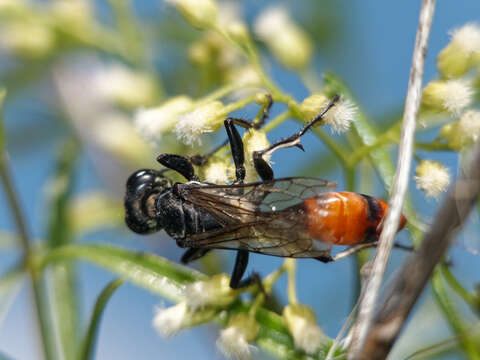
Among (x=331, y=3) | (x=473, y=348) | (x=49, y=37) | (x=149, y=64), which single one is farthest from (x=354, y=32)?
(x=473, y=348)

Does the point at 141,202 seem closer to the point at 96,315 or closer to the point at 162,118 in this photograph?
the point at 162,118

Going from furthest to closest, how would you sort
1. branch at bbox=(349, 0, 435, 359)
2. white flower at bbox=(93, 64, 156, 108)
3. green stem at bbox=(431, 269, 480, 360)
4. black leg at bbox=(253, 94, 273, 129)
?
white flower at bbox=(93, 64, 156, 108) → black leg at bbox=(253, 94, 273, 129) → green stem at bbox=(431, 269, 480, 360) → branch at bbox=(349, 0, 435, 359)

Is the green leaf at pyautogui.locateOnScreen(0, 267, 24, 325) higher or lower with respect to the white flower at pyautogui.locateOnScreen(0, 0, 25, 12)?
lower

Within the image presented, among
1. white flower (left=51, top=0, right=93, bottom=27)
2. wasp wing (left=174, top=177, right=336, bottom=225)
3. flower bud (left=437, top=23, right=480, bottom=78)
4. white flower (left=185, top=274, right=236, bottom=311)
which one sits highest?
white flower (left=51, top=0, right=93, bottom=27)

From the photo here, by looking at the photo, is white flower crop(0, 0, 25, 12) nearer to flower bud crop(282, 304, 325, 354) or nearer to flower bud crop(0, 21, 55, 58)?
flower bud crop(0, 21, 55, 58)

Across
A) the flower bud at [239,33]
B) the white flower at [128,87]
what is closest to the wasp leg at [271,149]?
the flower bud at [239,33]

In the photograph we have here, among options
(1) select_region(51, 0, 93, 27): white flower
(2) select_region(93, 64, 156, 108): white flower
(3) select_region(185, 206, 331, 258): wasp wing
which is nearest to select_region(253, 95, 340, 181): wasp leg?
(3) select_region(185, 206, 331, 258): wasp wing

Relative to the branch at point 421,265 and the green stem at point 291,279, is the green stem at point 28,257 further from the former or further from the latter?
the branch at point 421,265

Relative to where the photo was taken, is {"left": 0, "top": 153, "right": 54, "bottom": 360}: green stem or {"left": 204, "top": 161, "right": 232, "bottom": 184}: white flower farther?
{"left": 0, "top": 153, "right": 54, "bottom": 360}: green stem

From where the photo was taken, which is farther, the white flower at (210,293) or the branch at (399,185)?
the white flower at (210,293)
